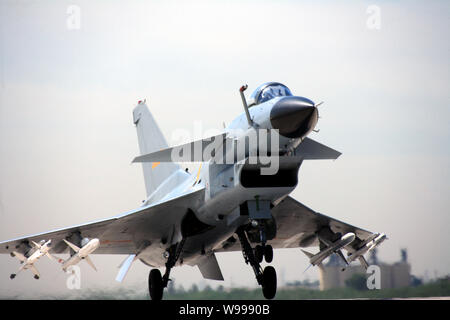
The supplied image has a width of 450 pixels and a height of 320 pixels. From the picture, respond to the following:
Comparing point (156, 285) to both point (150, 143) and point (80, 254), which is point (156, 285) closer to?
point (80, 254)

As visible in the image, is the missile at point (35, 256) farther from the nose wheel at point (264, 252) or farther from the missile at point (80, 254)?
the nose wheel at point (264, 252)

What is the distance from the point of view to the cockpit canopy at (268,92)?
1161cm

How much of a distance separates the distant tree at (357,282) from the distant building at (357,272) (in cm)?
Answer: 8

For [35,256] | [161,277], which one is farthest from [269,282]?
[35,256]

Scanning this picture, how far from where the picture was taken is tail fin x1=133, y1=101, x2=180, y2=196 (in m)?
17.1

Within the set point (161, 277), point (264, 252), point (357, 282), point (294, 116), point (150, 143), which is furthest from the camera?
point (150, 143)

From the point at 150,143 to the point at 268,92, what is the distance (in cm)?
740

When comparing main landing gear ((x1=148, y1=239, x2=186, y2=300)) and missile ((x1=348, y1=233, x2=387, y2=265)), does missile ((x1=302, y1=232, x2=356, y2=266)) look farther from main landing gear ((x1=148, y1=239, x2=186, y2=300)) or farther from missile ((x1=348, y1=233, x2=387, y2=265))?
main landing gear ((x1=148, y1=239, x2=186, y2=300))

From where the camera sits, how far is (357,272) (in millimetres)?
16859
